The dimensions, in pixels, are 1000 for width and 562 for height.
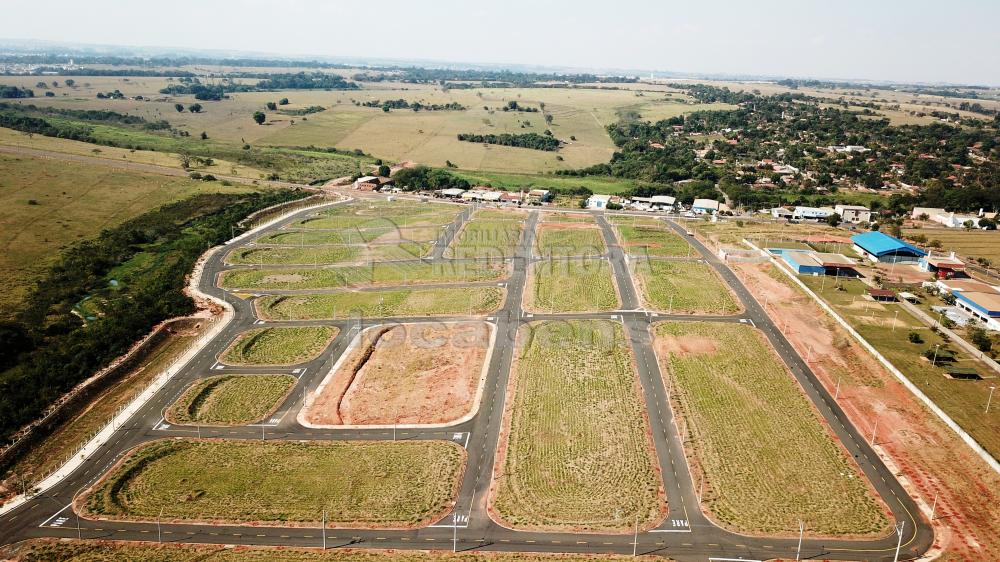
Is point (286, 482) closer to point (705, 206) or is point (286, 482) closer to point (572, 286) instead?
point (572, 286)

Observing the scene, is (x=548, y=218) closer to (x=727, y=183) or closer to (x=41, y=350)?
(x=727, y=183)

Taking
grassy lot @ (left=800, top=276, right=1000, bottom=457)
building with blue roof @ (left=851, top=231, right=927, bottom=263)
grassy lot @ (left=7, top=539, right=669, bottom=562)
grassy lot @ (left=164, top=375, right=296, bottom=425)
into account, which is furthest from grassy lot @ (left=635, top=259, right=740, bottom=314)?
grassy lot @ (left=164, top=375, right=296, bottom=425)

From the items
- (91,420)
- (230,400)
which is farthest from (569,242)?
(91,420)

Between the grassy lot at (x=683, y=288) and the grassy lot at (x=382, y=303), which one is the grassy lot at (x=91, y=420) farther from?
the grassy lot at (x=683, y=288)

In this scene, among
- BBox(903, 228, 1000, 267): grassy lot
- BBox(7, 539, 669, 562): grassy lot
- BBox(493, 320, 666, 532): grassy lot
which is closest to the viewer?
BBox(7, 539, 669, 562): grassy lot

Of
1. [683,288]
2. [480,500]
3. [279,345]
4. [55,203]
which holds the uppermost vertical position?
[55,203]

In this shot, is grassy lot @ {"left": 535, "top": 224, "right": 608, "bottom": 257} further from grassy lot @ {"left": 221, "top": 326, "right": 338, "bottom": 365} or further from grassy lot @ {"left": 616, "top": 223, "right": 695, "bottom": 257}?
grassy lot @ {"left": 221, "top": 326, "right": 338, "bottom": 365}

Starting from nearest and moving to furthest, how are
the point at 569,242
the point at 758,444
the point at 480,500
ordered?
the point at 480,500
the point at 758,444
the point at 569,242
